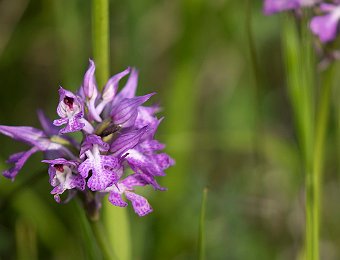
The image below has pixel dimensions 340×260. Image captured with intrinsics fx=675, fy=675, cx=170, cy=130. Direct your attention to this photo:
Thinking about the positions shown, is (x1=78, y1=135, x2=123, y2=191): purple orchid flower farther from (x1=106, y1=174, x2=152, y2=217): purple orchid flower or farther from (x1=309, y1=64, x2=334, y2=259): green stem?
(x1=309, y1=64, x2=334, y2=259): green stem

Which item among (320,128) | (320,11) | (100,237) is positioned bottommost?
(100,237)

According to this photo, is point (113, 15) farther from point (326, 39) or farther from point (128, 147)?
point (128, 147)

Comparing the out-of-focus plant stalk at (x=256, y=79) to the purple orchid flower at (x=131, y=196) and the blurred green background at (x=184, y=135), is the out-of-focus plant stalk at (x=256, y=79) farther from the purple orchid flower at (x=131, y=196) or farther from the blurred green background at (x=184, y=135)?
the purple orchid flower at (x=131, y=196)

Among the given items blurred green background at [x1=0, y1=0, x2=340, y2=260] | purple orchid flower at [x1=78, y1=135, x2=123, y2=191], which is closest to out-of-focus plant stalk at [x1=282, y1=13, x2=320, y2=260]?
blurred green background at [x1=0, y1=0, x2=340, y2=260]

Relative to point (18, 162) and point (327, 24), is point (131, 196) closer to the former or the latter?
point (18, 162)

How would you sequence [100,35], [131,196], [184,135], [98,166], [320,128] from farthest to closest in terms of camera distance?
[184,135]
[320,128]
[100,35]
[131,196]
[98,166]

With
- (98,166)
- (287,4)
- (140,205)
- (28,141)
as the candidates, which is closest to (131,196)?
(140,205)

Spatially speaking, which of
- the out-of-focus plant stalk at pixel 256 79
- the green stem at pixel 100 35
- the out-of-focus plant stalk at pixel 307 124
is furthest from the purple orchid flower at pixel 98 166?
the out-of-focus plant stalk at pixel 256 79
